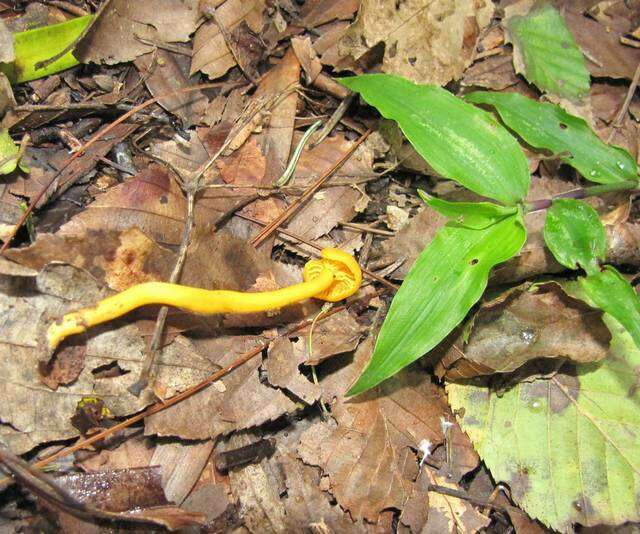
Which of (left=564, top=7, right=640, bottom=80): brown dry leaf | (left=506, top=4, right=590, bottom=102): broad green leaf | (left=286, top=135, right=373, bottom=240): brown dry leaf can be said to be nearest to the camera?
(left=286, top=135, right=373, bottom=240): brown dry leaf

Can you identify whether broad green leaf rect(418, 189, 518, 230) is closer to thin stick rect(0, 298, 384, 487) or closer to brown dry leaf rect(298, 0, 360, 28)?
thin stick rect(0, 298, 384, 487)

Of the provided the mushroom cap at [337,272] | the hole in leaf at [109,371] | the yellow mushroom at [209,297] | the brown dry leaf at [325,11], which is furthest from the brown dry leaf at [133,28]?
the hole in leaf at [109,371]

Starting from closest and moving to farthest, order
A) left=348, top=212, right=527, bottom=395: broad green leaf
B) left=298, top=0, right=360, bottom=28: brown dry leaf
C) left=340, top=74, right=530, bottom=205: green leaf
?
left=348, top=212, right=527, bottom=395: broad green leaf < left=340, top=74, right=530, bottom=205: green leaf < left=298, top=0, right=360, bottom=28: brown dry leaf

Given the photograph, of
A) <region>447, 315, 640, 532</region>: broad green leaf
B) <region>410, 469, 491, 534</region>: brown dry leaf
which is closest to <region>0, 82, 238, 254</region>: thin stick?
<region>447, 315, 640, 532</region>: broad green leaf

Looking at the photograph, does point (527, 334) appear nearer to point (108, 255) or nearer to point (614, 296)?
point (614, 296)

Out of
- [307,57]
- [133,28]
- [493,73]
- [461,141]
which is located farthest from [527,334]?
[133,28]
